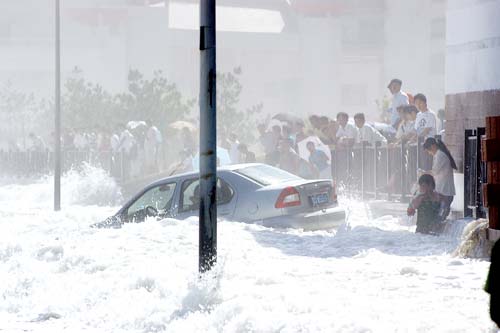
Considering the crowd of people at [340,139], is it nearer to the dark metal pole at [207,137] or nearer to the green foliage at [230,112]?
the dark metal pole at [207,137]

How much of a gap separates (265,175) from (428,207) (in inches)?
85.3

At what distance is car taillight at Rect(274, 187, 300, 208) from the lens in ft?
45.9

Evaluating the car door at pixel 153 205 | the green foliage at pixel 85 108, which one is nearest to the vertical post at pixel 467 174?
the car door at pixel 153 205

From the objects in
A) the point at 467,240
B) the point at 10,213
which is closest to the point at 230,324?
the point at 467,240

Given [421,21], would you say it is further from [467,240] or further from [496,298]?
[496,298]

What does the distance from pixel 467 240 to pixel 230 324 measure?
436cm

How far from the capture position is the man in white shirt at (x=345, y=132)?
2008 cm

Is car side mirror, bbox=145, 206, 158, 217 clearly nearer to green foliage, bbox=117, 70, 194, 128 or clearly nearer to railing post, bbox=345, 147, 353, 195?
railing post, bbox=345, 147, 353, 195

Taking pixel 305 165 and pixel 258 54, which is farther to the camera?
pixel 258 54

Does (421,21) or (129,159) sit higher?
(421,21)

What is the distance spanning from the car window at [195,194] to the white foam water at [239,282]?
49cm

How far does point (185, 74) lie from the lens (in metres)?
63.6

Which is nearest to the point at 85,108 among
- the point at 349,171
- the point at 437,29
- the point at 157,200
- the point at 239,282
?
the point at 437,29

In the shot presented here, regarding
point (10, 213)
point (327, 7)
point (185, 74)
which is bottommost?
point (10, 213)
